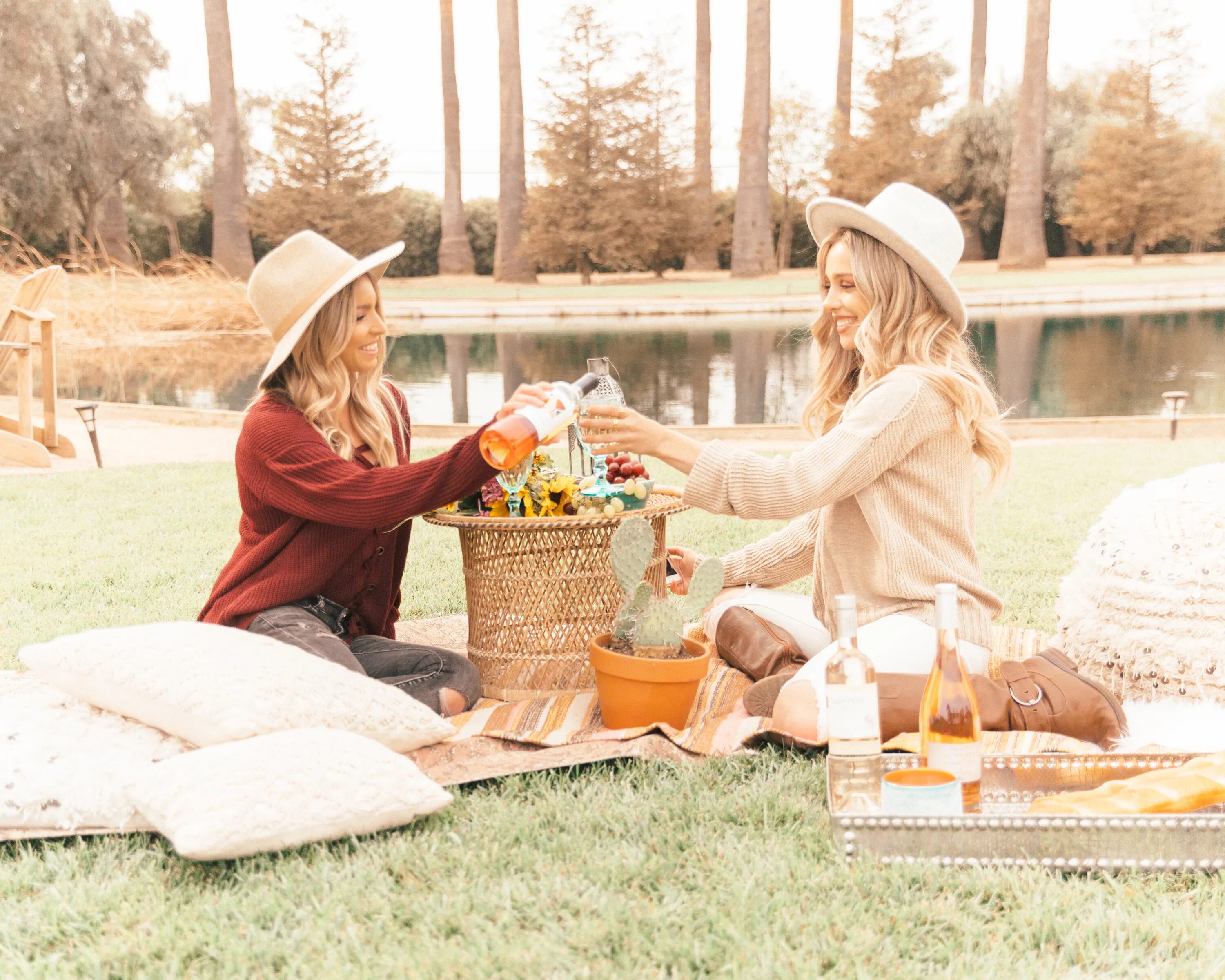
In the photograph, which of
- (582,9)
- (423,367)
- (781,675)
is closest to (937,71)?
(582,9)

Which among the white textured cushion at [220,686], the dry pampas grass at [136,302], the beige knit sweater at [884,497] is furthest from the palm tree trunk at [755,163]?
the white textured cushion at [220,686]

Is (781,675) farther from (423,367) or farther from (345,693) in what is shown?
(423,367)

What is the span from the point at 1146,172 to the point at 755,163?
11.7 m

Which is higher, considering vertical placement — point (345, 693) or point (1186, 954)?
point (345, 693)

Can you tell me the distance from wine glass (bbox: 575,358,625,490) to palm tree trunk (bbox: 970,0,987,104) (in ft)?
99.1

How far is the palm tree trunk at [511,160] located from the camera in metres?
23.7

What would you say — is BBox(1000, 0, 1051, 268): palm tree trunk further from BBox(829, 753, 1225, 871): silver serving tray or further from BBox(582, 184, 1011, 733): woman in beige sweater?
BBox(829, 753, 1225, 871): silver serving tray

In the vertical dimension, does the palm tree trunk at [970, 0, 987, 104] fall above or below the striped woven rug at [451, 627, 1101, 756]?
above

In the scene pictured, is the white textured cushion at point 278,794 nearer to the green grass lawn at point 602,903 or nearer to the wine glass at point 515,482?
the green grass lawn at point 602,903

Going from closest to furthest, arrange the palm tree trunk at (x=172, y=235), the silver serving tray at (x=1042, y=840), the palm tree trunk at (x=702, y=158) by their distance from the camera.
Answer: the silver serving tray at (x=1042, y=840), the palm tree trunk at (x=702, y=158), the palm tree trunk at (x=172, y=235)

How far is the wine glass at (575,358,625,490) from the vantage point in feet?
9.09

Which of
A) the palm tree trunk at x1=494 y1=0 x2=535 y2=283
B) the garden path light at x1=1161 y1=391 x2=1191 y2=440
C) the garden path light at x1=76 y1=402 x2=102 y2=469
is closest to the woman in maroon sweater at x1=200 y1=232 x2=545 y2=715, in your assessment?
the garden path light at x1=76 y1=402 x2=102 y2=469

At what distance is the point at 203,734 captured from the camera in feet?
7.39

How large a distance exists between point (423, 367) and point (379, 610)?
12871 millimetres
